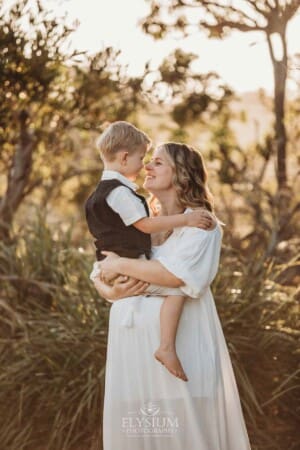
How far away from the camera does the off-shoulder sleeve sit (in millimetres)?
4422

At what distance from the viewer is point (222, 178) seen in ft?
32.9

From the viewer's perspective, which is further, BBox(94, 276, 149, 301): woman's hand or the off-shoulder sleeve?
BBox(94, 276, 149, 301): woman's hand

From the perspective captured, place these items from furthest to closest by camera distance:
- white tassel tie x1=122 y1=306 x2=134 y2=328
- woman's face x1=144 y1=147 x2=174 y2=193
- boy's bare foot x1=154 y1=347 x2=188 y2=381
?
woman's face x1=144 y1=147 x2=174 y2=193 → white tassel tie x1=122 y1=306 x2=134 y2=328 → boy's bare foot x1=154 y1=347 x2=188 y2=381

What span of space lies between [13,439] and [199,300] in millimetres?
2341

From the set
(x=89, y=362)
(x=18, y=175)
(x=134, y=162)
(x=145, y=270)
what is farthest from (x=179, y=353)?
(x=18, y=175)

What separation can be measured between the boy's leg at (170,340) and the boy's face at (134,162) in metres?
0.74

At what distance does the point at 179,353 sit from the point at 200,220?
638mm

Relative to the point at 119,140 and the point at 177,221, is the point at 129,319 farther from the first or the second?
the point at 119,140

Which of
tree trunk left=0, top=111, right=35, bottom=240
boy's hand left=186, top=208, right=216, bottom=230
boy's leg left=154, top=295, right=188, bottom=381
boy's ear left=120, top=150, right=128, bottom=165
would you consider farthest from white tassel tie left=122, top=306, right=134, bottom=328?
tree trunk left=0, top=111, right=35, bottom=240

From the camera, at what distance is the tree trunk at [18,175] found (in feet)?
28.0

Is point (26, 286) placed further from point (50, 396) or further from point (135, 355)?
point (135, 355)

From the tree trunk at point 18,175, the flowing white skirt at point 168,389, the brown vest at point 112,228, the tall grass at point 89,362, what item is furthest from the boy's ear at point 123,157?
the tree trunk at point 18,175

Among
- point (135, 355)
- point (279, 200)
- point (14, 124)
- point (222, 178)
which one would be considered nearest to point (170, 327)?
point (135, 355)

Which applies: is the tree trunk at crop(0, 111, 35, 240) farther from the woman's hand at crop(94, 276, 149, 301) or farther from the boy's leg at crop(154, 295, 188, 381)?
the boy's leg at crop(154, 295, 188, 381)
